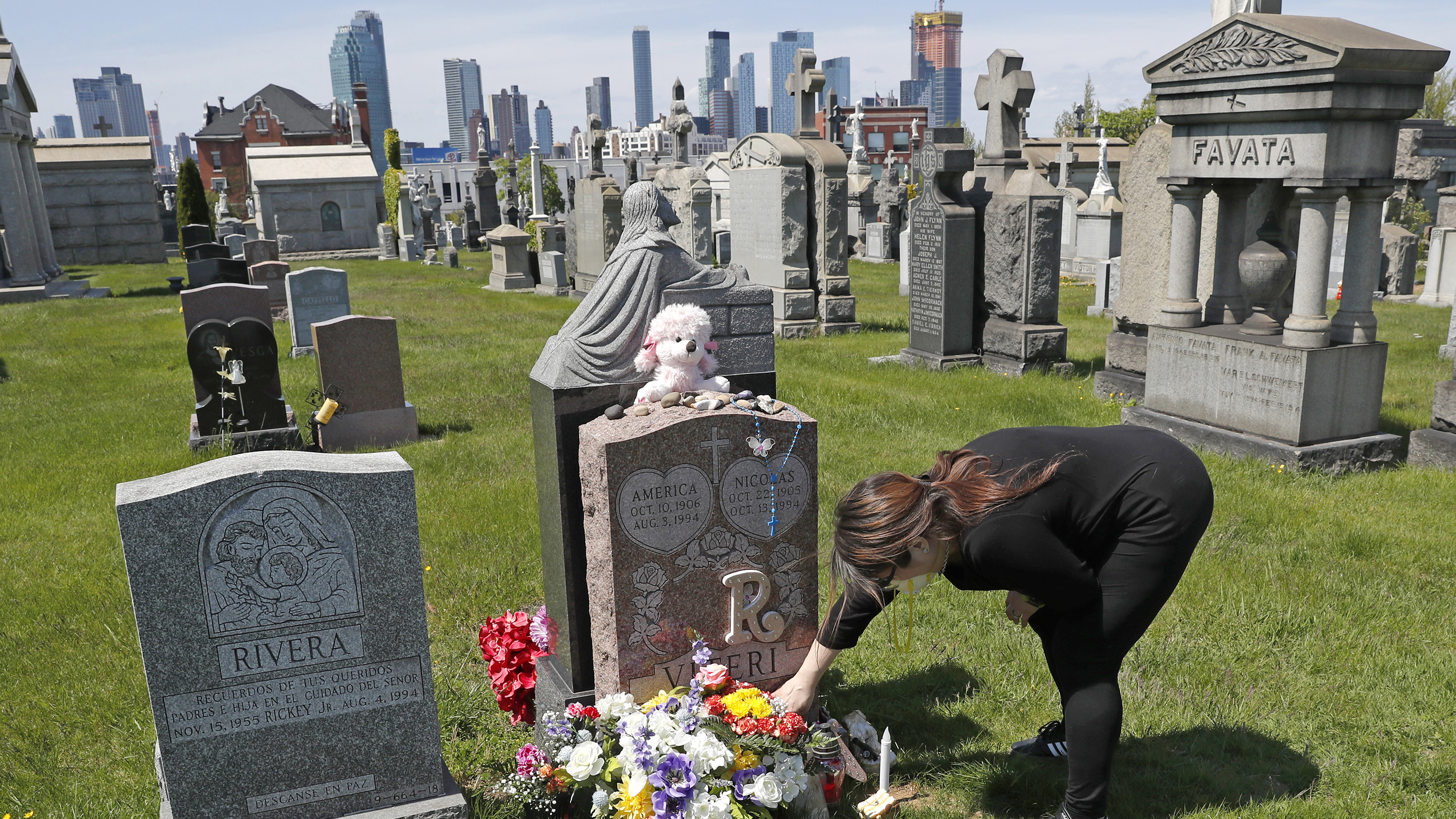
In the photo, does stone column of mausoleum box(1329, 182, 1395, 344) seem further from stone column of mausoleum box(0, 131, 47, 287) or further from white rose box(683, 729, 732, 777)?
stone column of mausoleum box(0, 131, 47, 287)

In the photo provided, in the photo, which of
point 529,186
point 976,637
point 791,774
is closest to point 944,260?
point 976,637

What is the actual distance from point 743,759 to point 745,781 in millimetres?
65

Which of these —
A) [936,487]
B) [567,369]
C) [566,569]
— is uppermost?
[567,369]

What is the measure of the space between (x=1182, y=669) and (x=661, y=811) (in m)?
2.50

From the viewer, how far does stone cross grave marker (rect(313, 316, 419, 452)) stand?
26.5ft

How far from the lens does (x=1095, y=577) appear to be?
9.75ft

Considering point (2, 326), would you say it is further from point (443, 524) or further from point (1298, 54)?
point (1298, 54)

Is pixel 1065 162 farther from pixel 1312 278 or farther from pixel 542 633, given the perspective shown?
pixel 542 633

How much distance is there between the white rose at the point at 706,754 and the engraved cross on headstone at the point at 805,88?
38.8 ft

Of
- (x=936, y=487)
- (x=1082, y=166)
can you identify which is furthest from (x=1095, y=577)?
(x=1082, y=166)

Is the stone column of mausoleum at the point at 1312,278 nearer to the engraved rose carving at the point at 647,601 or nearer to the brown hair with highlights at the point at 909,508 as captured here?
the brown hair with highlights at the point at 909,508

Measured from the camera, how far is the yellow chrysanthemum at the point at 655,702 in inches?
129

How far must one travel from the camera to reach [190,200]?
32.7m

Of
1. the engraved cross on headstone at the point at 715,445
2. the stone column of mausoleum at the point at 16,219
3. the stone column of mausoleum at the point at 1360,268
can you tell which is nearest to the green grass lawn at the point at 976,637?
the stone column of mausoleum at the point at 1360,268
